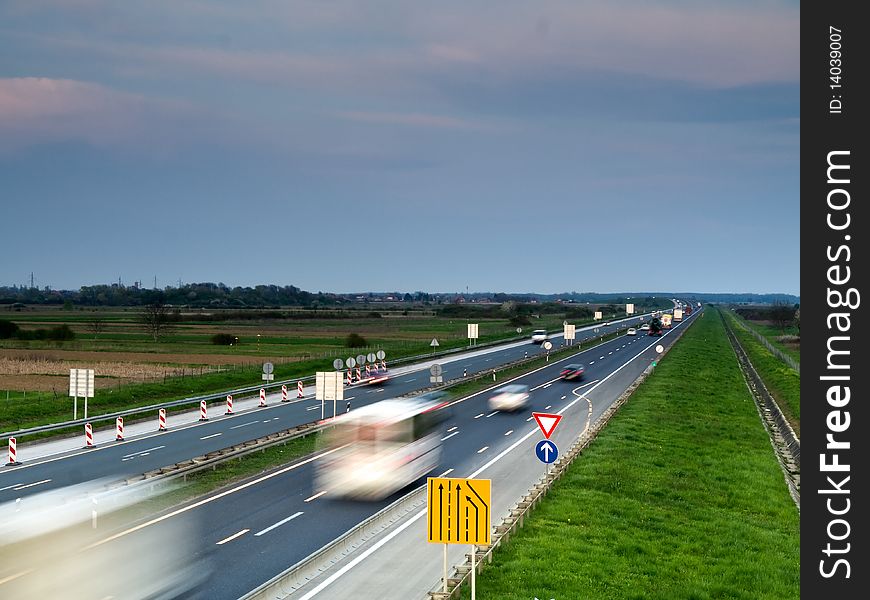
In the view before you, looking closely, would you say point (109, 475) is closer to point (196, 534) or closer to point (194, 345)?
point (196, 534)

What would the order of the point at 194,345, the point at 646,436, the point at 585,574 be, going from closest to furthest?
the point at 585,574, the point at 646,436, the point at 194,345

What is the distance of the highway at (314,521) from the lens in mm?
20969

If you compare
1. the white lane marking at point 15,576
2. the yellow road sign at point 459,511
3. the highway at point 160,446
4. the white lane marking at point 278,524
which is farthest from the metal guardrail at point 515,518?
the highway at point 160,446

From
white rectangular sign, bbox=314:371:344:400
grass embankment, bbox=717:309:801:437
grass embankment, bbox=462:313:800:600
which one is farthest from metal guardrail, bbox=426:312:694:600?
white rectangular sign, bbox=314:371:344:400

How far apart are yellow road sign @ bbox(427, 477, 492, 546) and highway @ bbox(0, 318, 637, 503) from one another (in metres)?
17.2

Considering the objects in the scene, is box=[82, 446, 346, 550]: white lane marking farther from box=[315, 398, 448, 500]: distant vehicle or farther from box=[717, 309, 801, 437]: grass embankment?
box=[717, 309, 801, 437]: grass embankment

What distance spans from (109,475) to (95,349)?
77.3m

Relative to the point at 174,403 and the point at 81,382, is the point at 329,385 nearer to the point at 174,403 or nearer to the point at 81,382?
the point at 81,382

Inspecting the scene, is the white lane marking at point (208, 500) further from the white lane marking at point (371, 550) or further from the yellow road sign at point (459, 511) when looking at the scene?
the yellow road sign at point (459, 511)

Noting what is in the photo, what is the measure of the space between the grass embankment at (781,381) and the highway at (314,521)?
14.1 meters
